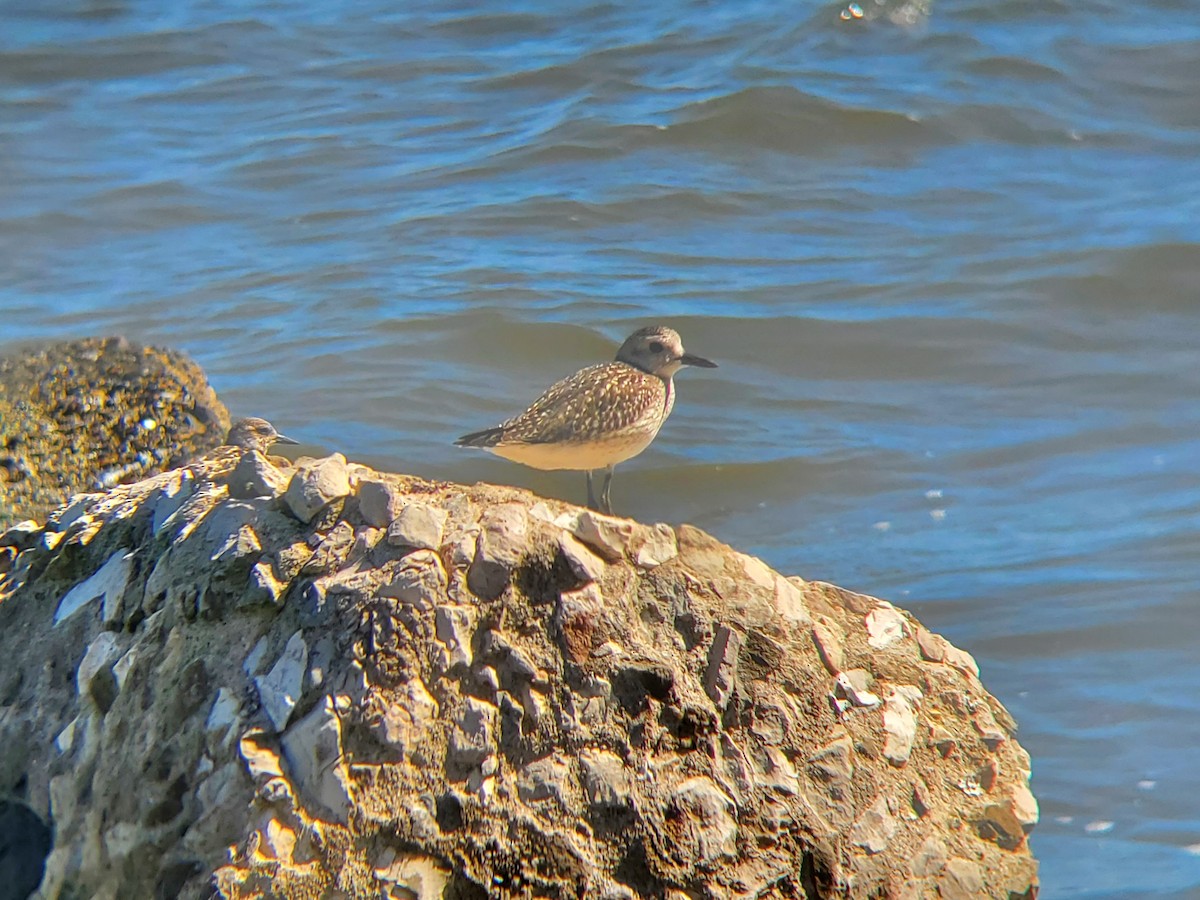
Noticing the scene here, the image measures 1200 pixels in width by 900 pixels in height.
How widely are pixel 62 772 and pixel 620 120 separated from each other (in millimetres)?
11560

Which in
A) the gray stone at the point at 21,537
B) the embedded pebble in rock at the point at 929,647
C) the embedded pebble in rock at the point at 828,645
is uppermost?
the gray stone at the point at 21,537

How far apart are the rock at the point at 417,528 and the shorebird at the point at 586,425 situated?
3.40 metres

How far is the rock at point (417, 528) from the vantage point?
8.50 ft

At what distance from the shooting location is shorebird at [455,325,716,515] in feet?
20.0

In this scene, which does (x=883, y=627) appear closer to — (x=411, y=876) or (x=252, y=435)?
(x=411, y=876)

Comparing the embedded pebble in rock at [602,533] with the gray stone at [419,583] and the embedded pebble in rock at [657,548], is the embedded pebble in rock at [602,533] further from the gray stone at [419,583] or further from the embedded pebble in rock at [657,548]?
the gray stone at [419,583]

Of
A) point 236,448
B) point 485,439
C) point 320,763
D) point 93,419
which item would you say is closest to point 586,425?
point 485,439

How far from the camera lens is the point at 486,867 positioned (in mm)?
2334

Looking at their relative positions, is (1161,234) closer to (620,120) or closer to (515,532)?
(620,120)

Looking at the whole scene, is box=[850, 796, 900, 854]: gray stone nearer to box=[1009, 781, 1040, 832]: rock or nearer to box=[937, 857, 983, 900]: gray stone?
box=[937, 857, 983, 900]: gray stone

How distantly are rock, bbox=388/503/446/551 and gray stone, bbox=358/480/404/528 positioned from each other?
2 cm

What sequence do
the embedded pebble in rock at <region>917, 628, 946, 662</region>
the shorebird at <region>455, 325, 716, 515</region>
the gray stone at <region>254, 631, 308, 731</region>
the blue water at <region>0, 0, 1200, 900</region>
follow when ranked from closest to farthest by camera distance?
the gray stone at <region>254, 631, 308, 731</region> → the embedded pebble in rock at <region>917, 628, 946, 662</region> → the shorebird at <region>455, 325, 716, 515</region> → the blue water at <region>0, 0, 1200, 900</region>

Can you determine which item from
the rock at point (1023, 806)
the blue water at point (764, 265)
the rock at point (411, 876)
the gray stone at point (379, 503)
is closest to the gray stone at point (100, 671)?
the gray stone at point (379, 503)

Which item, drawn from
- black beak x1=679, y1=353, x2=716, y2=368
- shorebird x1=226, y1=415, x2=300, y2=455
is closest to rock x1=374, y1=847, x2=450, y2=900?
shorebird x1=226, y1=415, x2=300, y2=455
